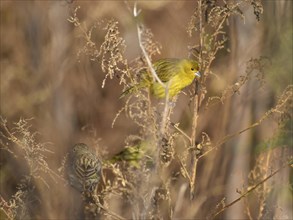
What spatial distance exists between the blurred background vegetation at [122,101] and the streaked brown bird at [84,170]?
9 centimetres

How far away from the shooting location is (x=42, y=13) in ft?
26.0

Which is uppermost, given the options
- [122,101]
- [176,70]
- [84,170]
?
[122,101]

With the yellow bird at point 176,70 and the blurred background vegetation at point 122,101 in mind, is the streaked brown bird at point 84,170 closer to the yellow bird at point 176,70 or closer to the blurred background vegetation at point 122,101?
the blurred background vegetation at point 122,101

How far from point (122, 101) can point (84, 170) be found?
16.4ft

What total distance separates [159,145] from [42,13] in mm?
5274

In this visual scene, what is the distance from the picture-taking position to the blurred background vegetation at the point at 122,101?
14.3 feet

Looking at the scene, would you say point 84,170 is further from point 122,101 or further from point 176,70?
point 122,101

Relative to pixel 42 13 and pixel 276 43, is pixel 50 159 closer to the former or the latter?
pixel 276 43

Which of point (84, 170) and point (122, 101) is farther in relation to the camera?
point (122, 101)

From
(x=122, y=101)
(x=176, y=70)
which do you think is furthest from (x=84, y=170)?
(x=122, y=101)

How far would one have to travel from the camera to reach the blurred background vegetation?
4367mm

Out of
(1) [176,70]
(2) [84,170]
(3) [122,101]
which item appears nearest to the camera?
(2) [84,170]

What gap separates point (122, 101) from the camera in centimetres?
889

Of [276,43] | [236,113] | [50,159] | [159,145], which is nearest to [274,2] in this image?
[276,43]
